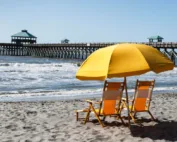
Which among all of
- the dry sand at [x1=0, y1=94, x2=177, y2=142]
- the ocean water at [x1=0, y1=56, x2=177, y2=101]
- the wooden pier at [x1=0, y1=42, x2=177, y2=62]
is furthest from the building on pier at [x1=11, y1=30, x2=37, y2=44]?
the dry sand at [x1=0, y1=94, x2=177, y2=142]

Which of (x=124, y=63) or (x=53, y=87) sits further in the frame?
(x=53, y=87)

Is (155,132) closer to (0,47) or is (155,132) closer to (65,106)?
(65,106)

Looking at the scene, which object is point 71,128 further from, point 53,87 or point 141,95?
point 53,87

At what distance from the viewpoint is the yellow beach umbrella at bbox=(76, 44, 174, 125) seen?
5.35 meters

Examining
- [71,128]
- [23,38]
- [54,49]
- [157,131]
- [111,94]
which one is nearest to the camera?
[157,131]

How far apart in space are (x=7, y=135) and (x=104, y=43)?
45.4 meters

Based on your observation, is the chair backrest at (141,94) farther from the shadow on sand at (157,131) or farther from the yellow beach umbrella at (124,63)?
the yellow beach umbrella at (124,63)

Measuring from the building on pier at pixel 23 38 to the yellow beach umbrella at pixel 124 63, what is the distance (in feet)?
258

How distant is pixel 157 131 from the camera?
19.9ft

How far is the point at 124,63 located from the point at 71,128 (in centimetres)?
177

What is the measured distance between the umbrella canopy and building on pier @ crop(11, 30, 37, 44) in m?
78.5

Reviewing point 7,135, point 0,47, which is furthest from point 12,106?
point 0,47

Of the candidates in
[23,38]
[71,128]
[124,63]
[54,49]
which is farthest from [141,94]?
[23,38]

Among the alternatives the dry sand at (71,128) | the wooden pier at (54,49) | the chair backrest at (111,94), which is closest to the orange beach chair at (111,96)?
the chair backrest at (111,94)
